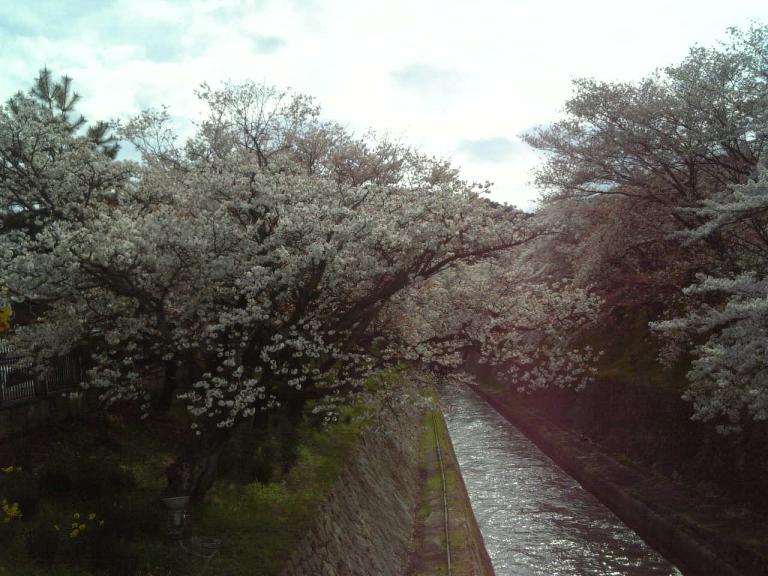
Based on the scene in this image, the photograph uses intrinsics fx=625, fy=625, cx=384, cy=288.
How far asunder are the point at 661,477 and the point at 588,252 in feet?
26.4

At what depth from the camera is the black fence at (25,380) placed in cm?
1222

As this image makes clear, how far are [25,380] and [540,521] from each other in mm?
16502

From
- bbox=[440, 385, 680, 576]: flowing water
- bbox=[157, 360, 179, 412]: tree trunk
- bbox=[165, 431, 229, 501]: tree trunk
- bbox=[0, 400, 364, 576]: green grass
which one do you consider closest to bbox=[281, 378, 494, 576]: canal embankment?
bbox=[0, 400, 364, 576]: green grass

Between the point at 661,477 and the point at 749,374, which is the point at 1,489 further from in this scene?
the point at 661,477

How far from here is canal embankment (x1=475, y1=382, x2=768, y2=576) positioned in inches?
579

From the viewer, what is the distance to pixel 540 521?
2139cm

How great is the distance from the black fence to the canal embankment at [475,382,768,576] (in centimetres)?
1571

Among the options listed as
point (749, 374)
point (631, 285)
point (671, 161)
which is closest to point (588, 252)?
point (631, 285)

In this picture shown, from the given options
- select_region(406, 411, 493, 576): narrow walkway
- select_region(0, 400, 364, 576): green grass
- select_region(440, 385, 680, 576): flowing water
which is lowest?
select_region(440, 385, 680, 576): flowing water

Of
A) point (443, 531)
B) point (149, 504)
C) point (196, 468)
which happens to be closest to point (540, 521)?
point (443, 531)

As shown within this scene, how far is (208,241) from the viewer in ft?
36.7

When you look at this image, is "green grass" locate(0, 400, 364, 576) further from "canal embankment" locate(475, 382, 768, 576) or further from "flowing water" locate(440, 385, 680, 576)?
"canal embankment" locate(475, 382, 768, 576)

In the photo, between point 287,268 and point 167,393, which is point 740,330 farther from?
point 167,393

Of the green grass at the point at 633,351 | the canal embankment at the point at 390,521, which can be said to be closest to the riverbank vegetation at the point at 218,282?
the canal embankment at the point at 390,521
